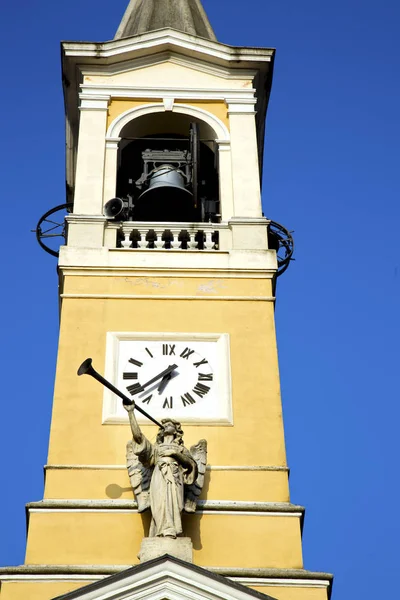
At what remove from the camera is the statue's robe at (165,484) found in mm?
15898

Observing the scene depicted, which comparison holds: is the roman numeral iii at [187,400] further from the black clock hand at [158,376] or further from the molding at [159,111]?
the molding at [159,111]

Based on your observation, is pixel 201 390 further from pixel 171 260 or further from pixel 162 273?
pixel 171 260

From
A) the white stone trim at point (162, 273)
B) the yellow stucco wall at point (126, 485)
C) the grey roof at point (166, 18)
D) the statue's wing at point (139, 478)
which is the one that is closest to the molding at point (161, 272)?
the white stone trim at point (162, 273)

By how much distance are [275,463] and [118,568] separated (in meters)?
2.48

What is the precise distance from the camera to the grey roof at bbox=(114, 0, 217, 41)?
2495 cm

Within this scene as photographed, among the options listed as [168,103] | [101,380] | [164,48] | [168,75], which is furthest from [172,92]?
[101,380]

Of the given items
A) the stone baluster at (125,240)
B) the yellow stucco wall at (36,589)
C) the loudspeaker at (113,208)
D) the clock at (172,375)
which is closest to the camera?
the yellow stucco wall at (36,589)

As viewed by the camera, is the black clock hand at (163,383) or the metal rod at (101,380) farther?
the black clock hand at (163,383)

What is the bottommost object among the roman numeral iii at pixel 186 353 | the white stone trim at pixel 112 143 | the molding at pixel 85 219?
the roman numeral iii at pixel 186 353

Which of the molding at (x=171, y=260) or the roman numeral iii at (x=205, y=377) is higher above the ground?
the molding at (x=171, y=260)

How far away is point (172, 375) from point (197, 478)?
1.93 m

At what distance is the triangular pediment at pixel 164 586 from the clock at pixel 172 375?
317 centimetres

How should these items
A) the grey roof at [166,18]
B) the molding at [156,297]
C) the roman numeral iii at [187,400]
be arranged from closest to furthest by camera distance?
1. the roman numeral iii at [187,400]
2. the molding at [156,297]
3. the grey roof at [166,18]

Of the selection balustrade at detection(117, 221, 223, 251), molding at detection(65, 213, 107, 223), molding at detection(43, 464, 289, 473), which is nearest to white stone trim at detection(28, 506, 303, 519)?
molding at detection(43, 464, 289, 473)
